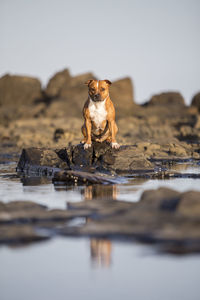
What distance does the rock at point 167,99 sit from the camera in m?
70.2

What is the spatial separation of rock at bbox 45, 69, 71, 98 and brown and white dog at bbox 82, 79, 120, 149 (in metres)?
57.3

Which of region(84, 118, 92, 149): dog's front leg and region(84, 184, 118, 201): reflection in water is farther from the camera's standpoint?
region(84, 118, 92, 149): dog's front leg

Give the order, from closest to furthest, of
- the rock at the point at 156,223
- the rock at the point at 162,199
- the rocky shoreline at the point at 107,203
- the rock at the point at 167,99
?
the rock at the point at 156,223 < the rocky shoreline at the point at 107,203 < the rock at the point at 162,199 < the rock at the point at 167,99

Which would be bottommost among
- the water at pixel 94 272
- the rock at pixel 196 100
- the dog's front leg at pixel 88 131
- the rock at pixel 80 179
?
the water at pixel 94 272

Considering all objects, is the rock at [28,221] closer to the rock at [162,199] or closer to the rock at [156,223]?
the rock at [156,223]

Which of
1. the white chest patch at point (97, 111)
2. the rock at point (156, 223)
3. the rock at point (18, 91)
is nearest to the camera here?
the rock at point (156, 223)

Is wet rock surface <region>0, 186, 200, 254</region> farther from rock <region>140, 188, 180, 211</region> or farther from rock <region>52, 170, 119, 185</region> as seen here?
rock <region>52, 170, 119, 185</region>

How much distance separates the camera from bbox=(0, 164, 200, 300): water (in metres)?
3.89

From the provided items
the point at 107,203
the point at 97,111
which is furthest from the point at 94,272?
the point at 97,111

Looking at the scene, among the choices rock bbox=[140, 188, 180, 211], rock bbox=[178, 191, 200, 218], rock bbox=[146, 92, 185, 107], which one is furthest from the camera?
rock bbox=[146, 92, 185, 107]

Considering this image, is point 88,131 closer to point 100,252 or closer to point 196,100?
point 100,252

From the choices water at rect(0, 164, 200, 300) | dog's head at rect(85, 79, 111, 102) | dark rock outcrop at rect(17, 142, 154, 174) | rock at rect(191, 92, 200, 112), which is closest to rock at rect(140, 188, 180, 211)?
water at rect(0, 164, 200, 300)

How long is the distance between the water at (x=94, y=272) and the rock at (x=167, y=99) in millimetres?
65174

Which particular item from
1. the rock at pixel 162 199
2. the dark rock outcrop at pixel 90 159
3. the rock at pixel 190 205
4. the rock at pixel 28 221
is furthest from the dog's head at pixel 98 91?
the rock at pixel 190 205
